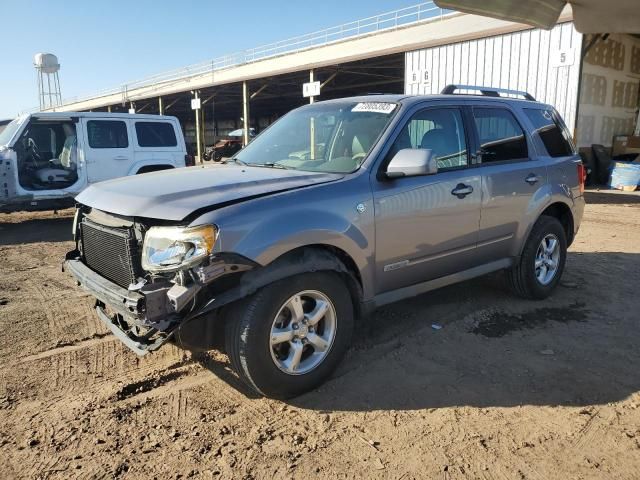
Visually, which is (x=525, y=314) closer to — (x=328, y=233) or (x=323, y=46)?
(x=328, y=233)

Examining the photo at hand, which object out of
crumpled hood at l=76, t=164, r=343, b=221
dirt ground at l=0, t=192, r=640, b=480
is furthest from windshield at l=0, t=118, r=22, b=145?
crumpled hood at l=76, t=164, r=343, b=221

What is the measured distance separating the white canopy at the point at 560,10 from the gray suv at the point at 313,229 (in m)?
3.27

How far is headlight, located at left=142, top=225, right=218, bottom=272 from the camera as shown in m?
2.78

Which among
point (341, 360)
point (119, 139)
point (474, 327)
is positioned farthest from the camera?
point (119, 139)

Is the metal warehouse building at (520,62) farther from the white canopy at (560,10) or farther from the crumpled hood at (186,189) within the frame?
the crumpled hood at (186,189)

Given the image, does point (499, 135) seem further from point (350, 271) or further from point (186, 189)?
point (186, 189)

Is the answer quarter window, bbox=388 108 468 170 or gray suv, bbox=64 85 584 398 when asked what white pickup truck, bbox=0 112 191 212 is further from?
quarter window, bbox=388 108 468 170

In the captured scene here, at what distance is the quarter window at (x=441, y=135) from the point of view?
3.91m

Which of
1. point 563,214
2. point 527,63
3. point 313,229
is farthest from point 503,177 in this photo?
point 527,63

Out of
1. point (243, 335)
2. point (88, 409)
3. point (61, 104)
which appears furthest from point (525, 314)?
point (61, 104)

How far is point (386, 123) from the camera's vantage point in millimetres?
3805

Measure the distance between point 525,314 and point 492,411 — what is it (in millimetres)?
1905

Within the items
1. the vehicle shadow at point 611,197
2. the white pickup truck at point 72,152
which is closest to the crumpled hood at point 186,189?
the white pickup truck at point 72,152

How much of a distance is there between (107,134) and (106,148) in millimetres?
292
